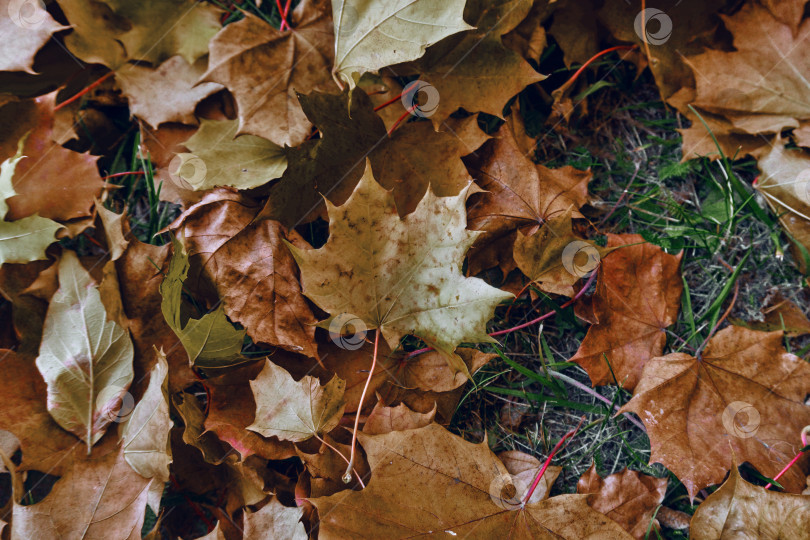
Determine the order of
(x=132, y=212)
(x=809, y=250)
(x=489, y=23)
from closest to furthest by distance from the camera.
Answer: (x=489, y=23) < (x=809, y=250) < (x=132, y=212)

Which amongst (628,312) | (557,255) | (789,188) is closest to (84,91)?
(557,255)

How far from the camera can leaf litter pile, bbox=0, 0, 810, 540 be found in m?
1.08

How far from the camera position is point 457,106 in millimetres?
1217

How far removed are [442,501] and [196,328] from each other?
566 millimetres

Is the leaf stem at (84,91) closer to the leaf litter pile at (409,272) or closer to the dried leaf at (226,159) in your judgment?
the leaf litter pile at (409,272)

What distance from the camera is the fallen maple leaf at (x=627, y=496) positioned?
116 cm

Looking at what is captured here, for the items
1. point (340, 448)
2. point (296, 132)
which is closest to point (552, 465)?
point (340, 448)

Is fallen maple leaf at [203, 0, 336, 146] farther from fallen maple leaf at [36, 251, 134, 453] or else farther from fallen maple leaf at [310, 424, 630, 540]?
fallen maple leaf at [310, 424, 630, 540]

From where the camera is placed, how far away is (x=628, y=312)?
1.21 m

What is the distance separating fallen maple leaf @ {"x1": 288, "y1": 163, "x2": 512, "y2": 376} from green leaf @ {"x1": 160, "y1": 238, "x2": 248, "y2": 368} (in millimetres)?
180

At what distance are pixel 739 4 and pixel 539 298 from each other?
2.74ft

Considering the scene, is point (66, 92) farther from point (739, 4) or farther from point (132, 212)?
point (739, 4)

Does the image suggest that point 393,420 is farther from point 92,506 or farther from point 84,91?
point 84,91

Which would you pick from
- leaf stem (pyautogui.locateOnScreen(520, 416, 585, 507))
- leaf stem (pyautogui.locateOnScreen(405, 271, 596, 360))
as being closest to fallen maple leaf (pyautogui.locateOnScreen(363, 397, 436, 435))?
leaf stem (pyautogui.locateOnScreen(405, 271, 596, 360))
